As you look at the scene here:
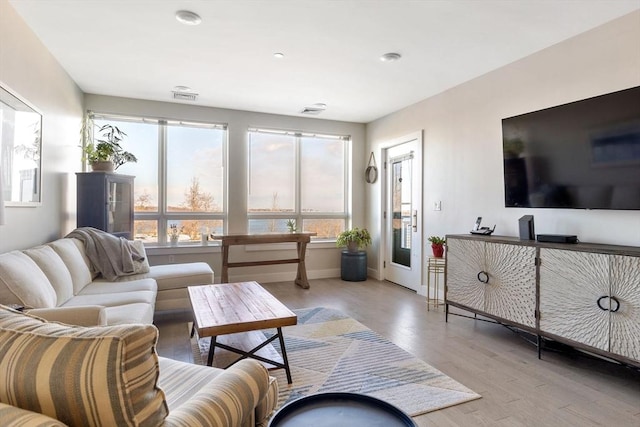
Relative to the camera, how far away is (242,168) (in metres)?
5.22

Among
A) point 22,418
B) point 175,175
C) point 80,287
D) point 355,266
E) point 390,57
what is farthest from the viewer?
point 355,266

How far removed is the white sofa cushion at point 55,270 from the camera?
2.41 meters

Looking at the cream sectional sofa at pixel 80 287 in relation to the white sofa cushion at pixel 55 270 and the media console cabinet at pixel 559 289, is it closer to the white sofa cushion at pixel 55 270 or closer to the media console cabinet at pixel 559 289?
the white sofa cushion at pixel 55 270

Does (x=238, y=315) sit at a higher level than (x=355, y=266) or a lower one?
higher

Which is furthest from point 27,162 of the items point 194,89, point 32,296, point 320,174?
point 320,174

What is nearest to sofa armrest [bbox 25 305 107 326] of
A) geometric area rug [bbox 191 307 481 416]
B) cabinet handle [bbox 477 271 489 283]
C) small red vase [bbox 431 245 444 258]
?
geometric area rug [bbox 191 307 481 416]

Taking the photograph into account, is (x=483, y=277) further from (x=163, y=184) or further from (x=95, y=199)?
(x=163, y=184)

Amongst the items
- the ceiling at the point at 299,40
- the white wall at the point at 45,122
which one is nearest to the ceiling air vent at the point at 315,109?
the ceiling at the point at 299,40

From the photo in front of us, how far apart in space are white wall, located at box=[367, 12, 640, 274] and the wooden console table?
171 centimetres

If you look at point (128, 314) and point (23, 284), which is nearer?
point (23, 284)

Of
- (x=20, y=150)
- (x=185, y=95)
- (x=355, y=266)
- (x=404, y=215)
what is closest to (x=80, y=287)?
(x=20, y=150)

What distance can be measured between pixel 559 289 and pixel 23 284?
3.42 metres

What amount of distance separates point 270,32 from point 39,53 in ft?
6.57

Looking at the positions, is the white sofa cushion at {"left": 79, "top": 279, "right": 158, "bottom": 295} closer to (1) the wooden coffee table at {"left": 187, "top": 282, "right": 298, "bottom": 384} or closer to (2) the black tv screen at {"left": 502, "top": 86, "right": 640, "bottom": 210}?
(1) the wooden coffee table at {"left": 187, "top": 282, "right": 298, "bottom": 384}
